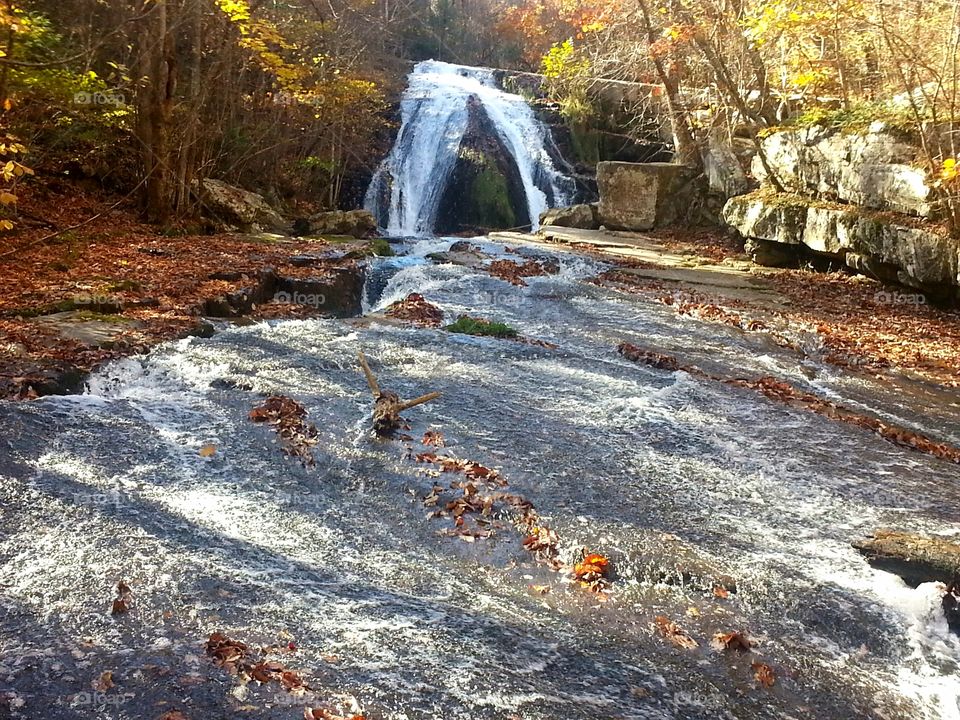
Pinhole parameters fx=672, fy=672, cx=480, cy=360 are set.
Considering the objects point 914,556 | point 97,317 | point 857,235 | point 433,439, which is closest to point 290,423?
point 433,439

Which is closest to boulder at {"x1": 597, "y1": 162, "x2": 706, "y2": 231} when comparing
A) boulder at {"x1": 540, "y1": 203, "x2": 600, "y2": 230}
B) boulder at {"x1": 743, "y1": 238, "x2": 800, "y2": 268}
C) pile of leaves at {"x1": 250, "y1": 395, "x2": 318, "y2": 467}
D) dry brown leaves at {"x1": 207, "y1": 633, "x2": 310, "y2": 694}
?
boulder at {"x1": 540, "y1": 203, "x2": 600, "y2": 230}

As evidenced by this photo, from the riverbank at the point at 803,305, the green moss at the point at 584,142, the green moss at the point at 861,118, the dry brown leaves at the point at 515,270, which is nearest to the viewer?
the riverbank at the point at 803,305

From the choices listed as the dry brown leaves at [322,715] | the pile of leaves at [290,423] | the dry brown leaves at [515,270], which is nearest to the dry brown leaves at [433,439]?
the pile of leaves at [290,423]

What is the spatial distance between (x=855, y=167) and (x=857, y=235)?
1348mm

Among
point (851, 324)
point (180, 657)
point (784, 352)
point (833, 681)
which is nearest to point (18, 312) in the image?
point (180, 657)

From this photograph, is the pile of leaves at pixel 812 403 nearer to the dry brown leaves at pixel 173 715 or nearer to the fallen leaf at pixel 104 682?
the dry brown leaves at pixel 173 715

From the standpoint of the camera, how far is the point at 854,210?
1259 centimetres

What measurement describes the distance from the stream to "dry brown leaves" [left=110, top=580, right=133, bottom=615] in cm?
5

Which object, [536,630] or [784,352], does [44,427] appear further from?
[784,352]

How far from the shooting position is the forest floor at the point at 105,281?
6.79 meters

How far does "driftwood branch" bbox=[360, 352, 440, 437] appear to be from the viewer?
6.23 meters

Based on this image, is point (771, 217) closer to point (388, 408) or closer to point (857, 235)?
point (857, 235)

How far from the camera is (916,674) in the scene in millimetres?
3609

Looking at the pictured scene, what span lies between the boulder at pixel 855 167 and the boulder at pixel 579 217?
20.9 ft
